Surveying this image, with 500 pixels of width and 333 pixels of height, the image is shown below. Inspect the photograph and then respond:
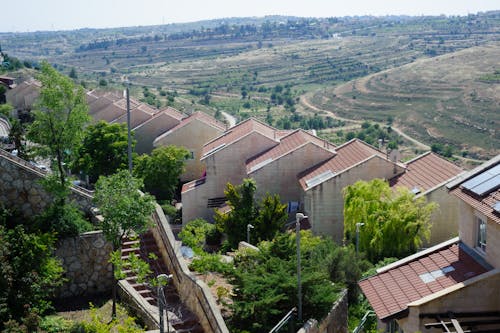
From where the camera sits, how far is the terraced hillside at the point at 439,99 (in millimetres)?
116050

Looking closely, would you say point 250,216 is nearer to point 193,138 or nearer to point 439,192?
point 439,192

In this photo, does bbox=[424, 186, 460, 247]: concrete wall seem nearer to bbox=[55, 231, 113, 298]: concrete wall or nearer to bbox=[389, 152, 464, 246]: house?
bbox=[389, 152, 464, 246]: house

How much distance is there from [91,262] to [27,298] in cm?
493

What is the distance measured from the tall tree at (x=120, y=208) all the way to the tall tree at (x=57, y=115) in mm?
3384

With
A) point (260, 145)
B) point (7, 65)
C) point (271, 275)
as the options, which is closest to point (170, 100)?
point (7, 65)

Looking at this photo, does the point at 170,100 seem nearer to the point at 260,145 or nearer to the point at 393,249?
the point at 260,145

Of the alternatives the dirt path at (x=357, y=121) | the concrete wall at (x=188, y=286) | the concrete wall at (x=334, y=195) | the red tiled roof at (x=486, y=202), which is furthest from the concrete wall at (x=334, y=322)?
the dirt path at (x=357, y=121)

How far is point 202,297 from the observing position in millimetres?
18531

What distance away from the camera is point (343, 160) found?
3909cm

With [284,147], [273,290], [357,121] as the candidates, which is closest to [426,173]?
[284,147]

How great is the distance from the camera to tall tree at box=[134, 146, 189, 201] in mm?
46031

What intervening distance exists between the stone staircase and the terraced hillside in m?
88.6

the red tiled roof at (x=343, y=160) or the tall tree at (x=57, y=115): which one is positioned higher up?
the tall tree at (x=57, y=115)

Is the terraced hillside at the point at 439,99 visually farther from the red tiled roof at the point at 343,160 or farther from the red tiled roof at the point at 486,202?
the red tiled roof at the point at 486,202
